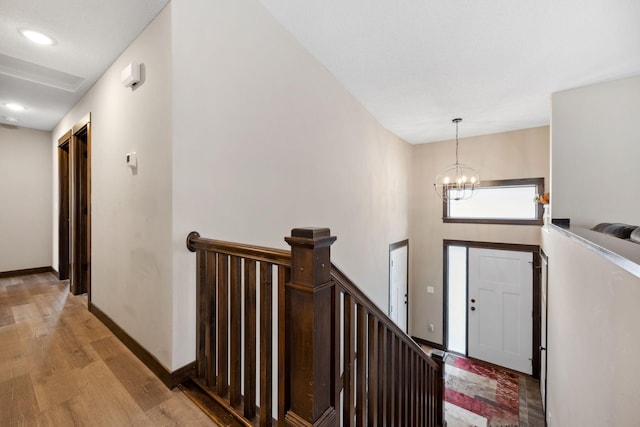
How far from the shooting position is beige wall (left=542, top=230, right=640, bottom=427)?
1.02m

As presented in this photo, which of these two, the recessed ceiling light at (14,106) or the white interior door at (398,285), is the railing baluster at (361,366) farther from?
the recessed ceiling light at (14,106)

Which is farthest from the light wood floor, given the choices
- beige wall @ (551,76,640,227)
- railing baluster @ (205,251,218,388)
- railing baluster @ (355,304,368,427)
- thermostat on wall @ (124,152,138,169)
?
beige wall @ (551,76,640,227)

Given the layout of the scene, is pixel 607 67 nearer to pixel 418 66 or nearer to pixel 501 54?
pixel 501 54

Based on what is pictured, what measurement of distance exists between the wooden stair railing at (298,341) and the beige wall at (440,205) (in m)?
4.13

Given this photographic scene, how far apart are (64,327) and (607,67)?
579cm

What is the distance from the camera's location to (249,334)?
4.40 feet

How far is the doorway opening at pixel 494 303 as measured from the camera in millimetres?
4848

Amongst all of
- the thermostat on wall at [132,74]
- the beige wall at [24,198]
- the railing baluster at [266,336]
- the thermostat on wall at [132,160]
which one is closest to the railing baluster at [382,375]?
the railing baluster at [266,336]

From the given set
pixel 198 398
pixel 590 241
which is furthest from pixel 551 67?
pixel 198 398

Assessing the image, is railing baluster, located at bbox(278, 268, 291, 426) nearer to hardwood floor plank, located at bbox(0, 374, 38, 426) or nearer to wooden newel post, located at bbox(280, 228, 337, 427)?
wooden newel post, located at bbox(280, 228, 337, 427)

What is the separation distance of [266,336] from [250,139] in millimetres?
1429

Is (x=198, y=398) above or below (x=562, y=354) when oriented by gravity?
above

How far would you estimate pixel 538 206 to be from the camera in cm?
477

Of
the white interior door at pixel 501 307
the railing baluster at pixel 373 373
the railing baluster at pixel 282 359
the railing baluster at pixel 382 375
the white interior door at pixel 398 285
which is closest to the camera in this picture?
the railing baluster at pixel 282 359
